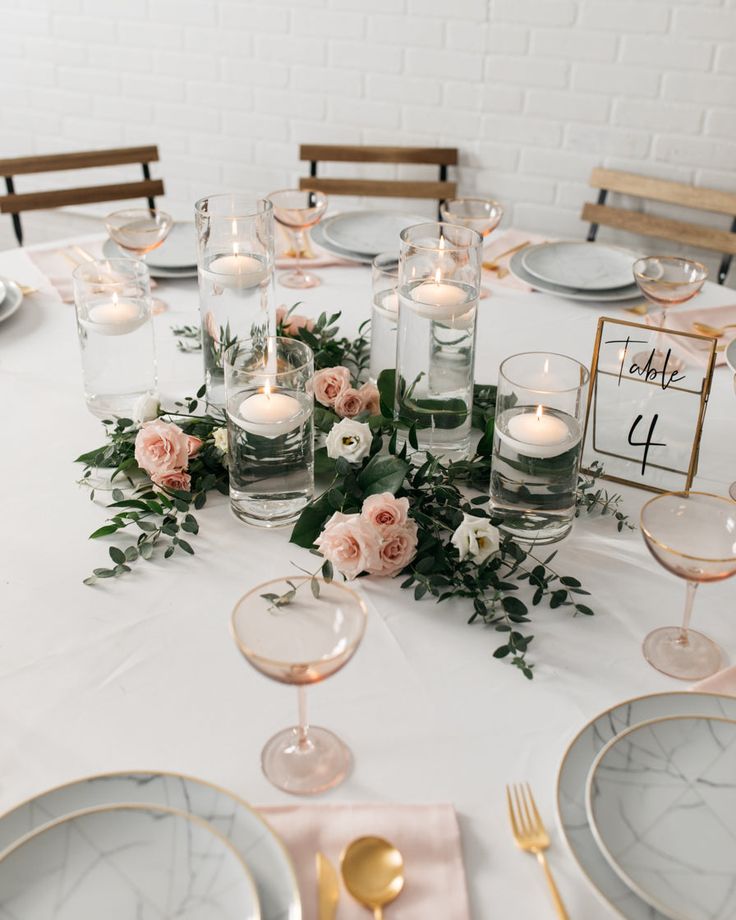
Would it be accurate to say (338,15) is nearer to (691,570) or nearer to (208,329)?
(208,329)

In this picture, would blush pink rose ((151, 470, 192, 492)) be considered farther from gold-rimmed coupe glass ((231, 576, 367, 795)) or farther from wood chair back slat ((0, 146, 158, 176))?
wood chair back slat ((0, 146, 158, 176))

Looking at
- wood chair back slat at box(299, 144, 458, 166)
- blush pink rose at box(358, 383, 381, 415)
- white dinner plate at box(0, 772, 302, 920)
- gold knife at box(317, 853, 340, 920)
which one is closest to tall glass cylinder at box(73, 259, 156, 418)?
blush pink rose at box(358, 383, 381, 415)

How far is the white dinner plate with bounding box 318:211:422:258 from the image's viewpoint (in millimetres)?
1957

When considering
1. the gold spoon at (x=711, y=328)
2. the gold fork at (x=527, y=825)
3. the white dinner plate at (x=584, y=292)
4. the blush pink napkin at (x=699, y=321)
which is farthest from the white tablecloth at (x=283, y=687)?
the white dinner plate at (x=584, y=292)

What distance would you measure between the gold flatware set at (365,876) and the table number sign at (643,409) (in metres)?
0.60

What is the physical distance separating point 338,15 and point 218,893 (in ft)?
8.86

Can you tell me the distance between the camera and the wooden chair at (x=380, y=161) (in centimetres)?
245

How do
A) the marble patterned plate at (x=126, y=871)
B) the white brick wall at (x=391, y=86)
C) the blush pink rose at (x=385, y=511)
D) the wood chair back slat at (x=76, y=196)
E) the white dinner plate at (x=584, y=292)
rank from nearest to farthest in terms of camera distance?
the marble patterned plate at (x=126, y=871) → the blush pink rose at (x=385, y=511) → the white dinner plate at (x=584, y=292) → the wood chair back slat at (x=76, y=196) → the white brick wall at (x=391, y=86)

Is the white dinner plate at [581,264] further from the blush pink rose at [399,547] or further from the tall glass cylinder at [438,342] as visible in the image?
the blush pink rose at [399,547]

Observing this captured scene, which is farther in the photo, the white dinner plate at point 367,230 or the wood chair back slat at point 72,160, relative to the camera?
the wood chair back slat at point 72,160

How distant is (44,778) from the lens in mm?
810

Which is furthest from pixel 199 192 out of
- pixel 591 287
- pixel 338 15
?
pixel 591 287

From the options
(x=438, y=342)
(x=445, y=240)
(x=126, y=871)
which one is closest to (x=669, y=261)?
(x=445, y=240)

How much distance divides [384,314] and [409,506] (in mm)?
371
